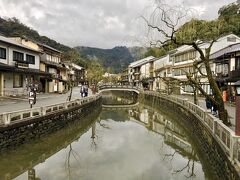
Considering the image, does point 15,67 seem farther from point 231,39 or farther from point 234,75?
point 231,39

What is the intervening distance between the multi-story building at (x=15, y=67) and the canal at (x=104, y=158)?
1218 centimetres

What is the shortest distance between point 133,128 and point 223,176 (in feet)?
64.6

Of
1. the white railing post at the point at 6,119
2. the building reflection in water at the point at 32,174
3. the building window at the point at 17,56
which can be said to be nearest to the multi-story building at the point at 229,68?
the building window at the point at 17,56

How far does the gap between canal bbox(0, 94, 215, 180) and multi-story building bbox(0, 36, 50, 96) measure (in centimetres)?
1218

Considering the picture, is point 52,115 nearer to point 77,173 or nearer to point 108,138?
point 108,138

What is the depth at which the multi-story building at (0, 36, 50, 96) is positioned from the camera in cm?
3325

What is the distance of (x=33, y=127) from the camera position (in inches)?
724

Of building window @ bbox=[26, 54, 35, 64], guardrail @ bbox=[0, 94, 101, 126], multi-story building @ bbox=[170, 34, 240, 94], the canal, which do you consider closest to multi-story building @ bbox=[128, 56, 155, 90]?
multi-story building @ bbox=[170, 34, 240, 94]

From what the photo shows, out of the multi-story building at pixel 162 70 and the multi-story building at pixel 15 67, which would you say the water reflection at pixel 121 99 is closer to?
the multi-story building at pixel 162 70

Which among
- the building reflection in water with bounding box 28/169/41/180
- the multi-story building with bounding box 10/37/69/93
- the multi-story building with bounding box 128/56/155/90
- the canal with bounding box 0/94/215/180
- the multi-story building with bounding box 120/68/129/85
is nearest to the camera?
the building reflection in water with bounding box 28/169/41/180

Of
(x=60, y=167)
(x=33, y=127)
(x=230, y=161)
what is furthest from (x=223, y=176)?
(x=33, y=127)

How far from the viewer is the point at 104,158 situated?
17234 mm

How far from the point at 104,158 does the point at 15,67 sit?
22.0m

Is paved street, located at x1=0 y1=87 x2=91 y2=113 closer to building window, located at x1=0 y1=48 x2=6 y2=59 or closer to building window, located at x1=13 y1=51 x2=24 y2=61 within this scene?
building window, located at x1=0 y1=48 x2=6 y2=59
